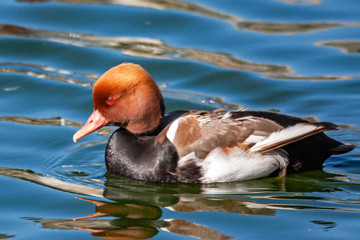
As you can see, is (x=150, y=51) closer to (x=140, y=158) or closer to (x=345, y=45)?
(x=345, y=45)

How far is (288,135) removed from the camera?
261 inches

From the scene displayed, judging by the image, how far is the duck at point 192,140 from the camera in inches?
262

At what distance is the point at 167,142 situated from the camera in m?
6.71

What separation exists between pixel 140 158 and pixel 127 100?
59 cm

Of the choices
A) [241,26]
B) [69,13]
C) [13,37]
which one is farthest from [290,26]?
[13,37]

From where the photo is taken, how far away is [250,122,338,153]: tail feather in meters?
6.60

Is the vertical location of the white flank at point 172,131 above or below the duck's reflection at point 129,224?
above

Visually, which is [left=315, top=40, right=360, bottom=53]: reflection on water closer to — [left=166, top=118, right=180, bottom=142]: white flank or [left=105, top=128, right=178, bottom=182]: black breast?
[left=166, top=118, right=180, bottom=142]: white flank

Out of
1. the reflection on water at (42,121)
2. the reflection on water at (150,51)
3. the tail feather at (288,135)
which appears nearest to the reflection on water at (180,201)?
the tail feather at (288,135)

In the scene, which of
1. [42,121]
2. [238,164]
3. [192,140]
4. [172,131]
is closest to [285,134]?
[238,164]

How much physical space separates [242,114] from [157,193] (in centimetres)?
118

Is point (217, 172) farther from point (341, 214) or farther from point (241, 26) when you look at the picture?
point (241, 26)

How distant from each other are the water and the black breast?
0.12 metres

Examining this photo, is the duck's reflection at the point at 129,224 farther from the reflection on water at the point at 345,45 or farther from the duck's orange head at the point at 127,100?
the reflection on water at the point at 345,45
